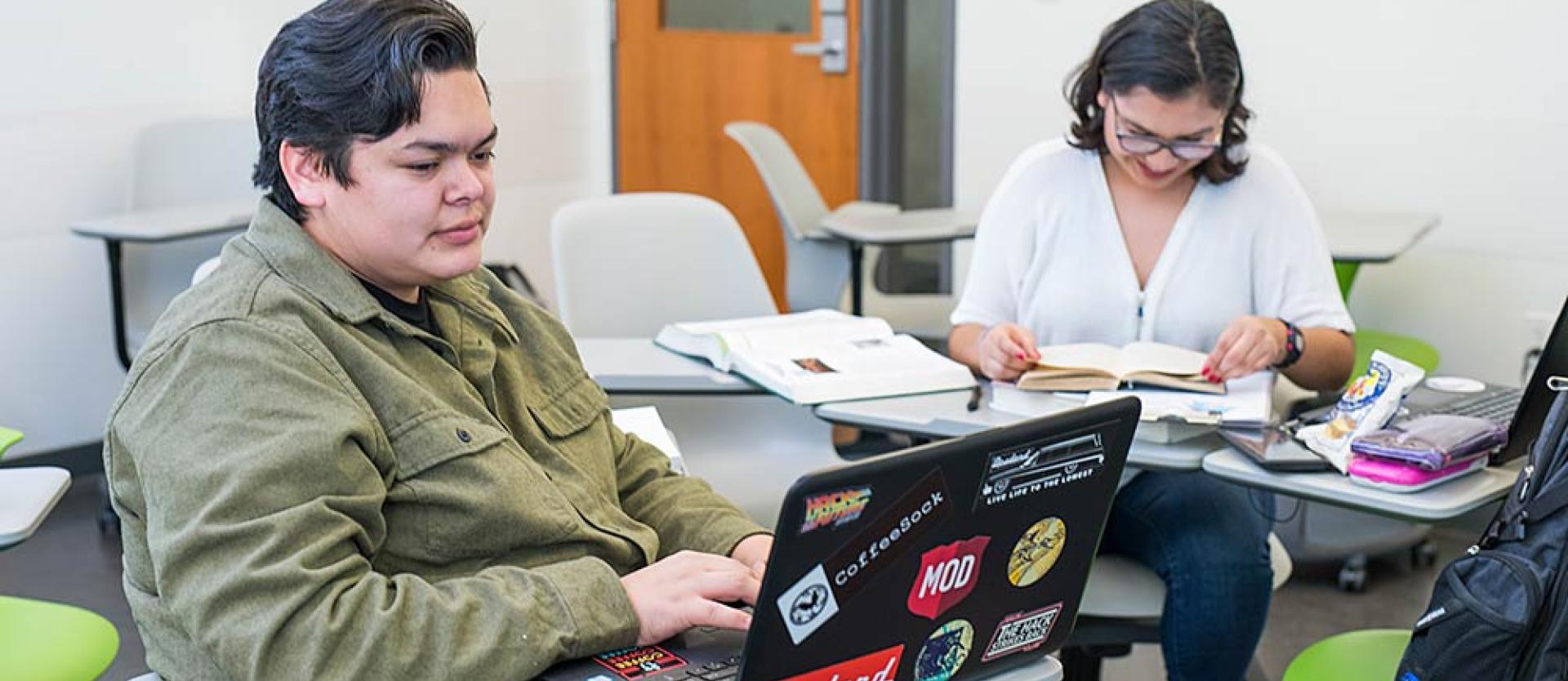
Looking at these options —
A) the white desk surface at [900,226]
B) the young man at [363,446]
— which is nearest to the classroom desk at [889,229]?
the white desk surface at [900,226]

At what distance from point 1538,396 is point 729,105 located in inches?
139

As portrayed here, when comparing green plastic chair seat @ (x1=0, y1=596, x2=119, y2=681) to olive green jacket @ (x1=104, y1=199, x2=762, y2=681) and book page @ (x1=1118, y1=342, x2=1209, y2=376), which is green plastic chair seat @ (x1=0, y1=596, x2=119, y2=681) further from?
book page @ (x1=1118, y1=342, x2=1209, y2=376)

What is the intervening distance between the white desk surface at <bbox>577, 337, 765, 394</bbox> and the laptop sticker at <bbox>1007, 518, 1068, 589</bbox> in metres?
1.07

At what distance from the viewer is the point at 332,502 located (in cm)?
140

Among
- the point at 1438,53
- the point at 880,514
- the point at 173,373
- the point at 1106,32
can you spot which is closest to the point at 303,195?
the point at 173,373

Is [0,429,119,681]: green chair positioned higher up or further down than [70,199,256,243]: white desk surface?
further down

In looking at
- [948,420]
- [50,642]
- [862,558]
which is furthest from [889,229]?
[862,558]

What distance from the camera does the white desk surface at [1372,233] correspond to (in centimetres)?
347

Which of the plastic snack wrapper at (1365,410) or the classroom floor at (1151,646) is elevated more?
the plastic snack wrapper at (1365,410)

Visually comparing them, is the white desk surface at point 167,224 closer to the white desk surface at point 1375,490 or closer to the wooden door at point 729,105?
the wooden door at point 729,105

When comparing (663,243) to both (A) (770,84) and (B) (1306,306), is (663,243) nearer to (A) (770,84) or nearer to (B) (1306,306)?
(B) (1306,306)

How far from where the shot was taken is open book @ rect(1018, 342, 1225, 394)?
2.30 metres

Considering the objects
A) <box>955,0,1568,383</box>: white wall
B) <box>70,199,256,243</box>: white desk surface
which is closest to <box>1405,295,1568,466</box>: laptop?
<box>955,0,1568,383</box>: white wall

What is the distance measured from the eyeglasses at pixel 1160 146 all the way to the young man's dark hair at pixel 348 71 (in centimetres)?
123
